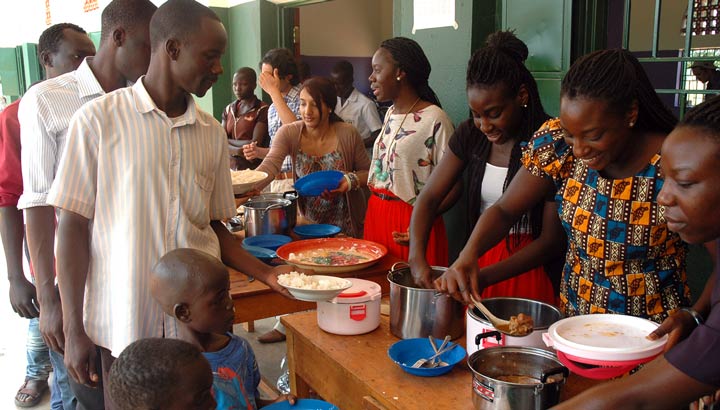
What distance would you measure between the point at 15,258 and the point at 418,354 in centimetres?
181

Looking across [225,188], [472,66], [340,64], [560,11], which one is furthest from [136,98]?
[340,64]

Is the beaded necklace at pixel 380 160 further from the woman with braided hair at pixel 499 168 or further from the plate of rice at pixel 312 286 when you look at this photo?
the plate of rice at pixel 312 286

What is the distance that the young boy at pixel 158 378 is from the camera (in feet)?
4.57

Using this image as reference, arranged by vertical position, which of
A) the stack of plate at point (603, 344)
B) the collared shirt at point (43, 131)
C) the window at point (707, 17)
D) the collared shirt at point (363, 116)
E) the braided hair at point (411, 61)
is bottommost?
the stack of plate at point (603, 344)

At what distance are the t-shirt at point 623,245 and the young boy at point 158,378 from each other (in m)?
1.13

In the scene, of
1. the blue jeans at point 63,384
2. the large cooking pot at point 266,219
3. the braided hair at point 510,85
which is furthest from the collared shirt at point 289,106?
the blue jeans at point 63,384

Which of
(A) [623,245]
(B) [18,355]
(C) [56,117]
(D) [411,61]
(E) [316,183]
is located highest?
(D) [411,61]

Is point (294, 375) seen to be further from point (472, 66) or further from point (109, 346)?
point (472, 66)

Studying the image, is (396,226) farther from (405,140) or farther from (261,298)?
(261,298)

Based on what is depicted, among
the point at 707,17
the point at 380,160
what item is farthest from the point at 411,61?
the point at 707,17

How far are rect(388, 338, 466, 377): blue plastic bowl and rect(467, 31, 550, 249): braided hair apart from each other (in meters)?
0.80

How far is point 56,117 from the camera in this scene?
215 centimetres

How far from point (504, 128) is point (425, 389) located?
1.12m

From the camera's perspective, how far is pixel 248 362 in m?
1.93
